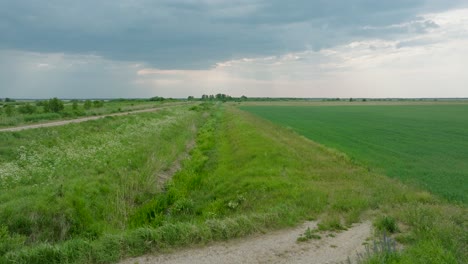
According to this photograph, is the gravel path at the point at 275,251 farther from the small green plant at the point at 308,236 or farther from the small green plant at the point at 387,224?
the small green plant at the point at 387,224

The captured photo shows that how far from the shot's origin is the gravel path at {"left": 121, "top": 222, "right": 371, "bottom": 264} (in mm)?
7227

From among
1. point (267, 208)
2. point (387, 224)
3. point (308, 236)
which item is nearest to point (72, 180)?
point (267, 208)

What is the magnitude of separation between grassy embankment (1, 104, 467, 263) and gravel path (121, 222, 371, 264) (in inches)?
15.6

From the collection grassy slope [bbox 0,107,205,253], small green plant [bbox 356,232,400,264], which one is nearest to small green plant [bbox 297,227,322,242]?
small green plant [bbox 356,232,400,264]

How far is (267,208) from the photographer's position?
422 inches

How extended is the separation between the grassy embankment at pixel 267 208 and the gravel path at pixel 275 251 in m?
0.40

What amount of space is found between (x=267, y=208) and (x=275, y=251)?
10.1 ft

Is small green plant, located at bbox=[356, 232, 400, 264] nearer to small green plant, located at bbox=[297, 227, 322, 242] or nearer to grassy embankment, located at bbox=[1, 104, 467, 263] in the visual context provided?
grassy embankment, located at bbox=[1, 104, 467, 263]

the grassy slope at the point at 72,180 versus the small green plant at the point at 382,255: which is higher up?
the small green plant at the point at 382,255

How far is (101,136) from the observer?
26031mm

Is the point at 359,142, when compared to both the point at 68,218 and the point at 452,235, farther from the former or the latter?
the point at 68,218

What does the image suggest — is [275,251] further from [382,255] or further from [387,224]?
[387,224]

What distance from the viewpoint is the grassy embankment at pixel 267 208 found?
24.4 ft

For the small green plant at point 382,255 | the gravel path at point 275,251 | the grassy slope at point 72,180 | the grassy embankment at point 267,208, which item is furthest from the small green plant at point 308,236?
the grassy slope at point 72,180
